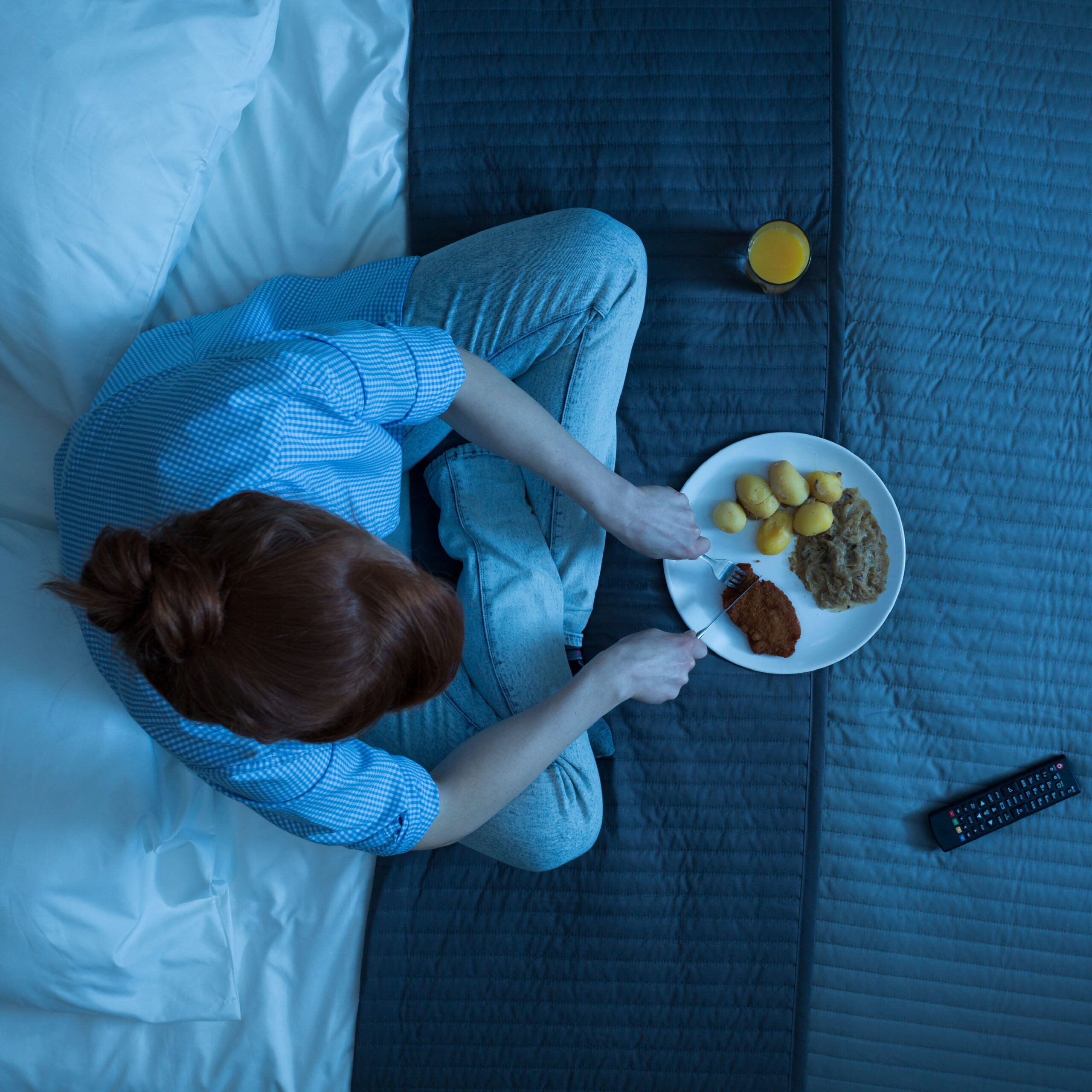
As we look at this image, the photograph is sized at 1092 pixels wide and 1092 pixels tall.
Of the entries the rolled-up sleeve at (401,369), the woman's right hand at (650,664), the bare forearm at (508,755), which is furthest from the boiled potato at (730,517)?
the rolled-up sleeve at (401,369)

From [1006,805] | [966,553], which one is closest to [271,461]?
[966,553]

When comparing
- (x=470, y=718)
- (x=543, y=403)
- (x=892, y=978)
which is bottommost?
(x=892, y=978)

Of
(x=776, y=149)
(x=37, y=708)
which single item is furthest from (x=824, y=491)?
(x=37, y=708)

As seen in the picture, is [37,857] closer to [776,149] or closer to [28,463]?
[28,463]

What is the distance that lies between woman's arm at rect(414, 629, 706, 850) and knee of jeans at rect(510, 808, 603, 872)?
9cm

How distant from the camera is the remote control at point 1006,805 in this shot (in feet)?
3.54

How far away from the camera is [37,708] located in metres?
0.85

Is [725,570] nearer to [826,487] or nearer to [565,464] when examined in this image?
[826,487]

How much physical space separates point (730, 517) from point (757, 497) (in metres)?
0.04

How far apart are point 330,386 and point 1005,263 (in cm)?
100

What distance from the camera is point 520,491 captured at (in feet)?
3.45

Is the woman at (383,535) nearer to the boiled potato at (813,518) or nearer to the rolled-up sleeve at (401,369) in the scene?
the rolled-up sleeve at (401,369)

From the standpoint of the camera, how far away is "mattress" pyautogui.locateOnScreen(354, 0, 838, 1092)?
1.06m

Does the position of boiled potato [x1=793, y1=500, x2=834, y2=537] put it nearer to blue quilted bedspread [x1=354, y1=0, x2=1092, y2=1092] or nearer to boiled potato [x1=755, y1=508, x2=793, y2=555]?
boiled potato [x1=755, y1=508, x2=793, y2=555]
